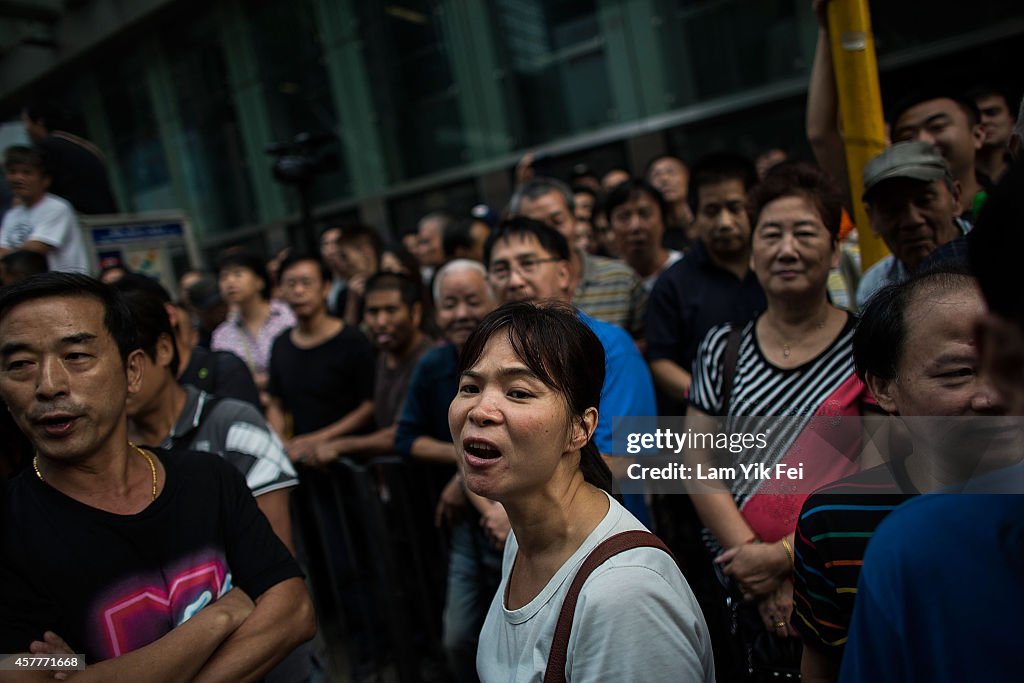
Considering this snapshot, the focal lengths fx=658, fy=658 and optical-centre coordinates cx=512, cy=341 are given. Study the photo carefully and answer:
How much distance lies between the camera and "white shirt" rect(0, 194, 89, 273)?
14.2ft

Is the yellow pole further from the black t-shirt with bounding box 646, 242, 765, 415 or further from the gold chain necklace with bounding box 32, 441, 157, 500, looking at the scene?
the gold chain necklace with bounding box 32, 441, 157, 500

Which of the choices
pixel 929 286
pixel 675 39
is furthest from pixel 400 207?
pixel 929 286

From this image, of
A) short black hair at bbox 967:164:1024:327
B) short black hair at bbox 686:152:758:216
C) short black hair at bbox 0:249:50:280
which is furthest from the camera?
short black hair at bbox 0:249:50:280

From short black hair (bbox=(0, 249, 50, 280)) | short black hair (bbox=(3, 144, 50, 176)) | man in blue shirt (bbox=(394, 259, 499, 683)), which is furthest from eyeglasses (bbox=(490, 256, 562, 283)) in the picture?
short black hair (bbox=(3, 144, 50, 176))

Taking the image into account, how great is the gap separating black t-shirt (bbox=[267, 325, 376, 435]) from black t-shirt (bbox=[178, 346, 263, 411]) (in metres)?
0.55

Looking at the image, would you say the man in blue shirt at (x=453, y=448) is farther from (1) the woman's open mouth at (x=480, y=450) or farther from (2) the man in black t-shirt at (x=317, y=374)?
(1) the woman's open mouth at (x=480, y=450)

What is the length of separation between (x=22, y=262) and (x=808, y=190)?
4.08 meters

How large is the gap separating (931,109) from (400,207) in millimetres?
10957

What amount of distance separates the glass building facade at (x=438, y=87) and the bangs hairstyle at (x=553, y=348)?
479 cm

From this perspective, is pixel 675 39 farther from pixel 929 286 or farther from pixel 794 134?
pixel 929 286

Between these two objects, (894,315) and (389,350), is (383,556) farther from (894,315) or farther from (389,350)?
(894,315)

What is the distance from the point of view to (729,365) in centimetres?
211

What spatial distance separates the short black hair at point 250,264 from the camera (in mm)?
4402

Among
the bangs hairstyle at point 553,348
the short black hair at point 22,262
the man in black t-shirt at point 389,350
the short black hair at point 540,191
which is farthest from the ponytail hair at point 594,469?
the short black hair at point 22,262
